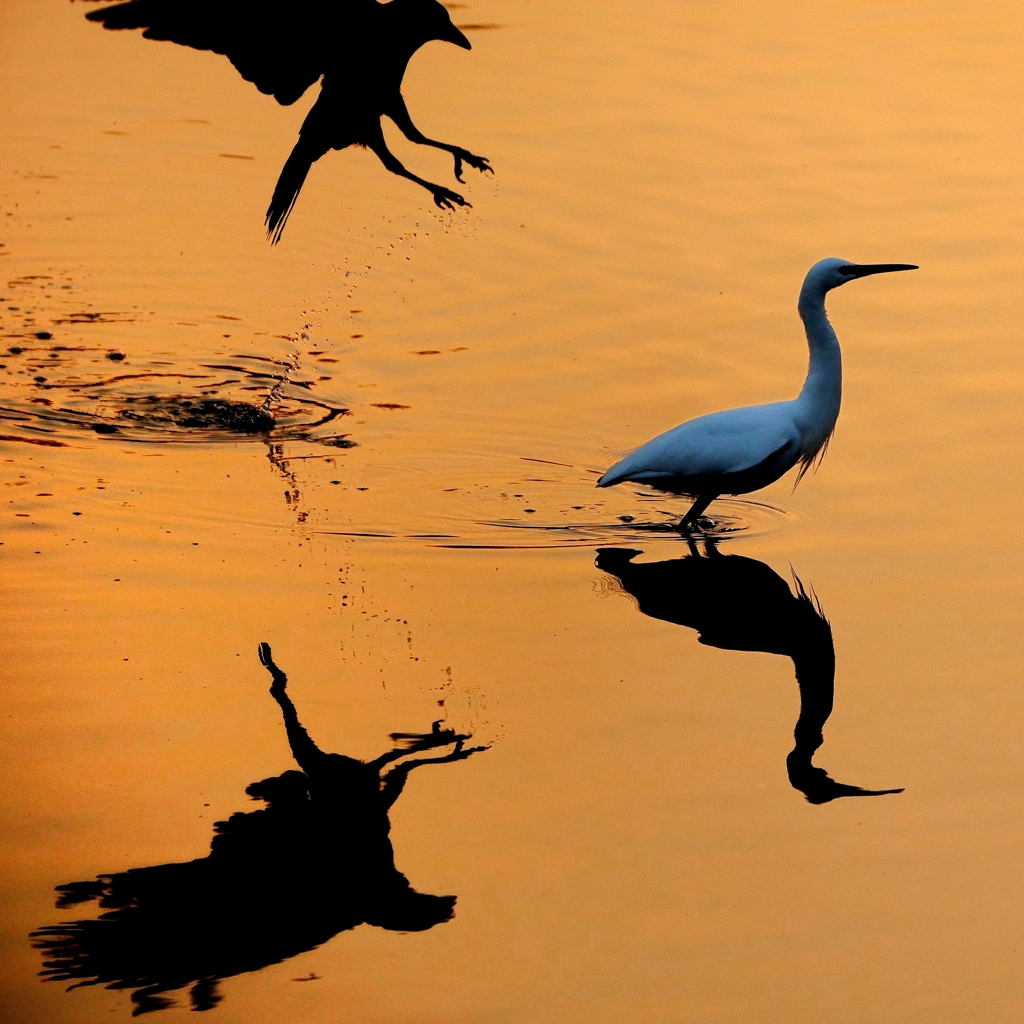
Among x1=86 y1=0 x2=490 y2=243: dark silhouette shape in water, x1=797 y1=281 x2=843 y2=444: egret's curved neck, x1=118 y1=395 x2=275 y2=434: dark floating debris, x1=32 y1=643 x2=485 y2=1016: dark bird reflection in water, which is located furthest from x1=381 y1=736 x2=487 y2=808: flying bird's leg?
x1=118 y1=395 x2=275 y2=434: dark floating debris

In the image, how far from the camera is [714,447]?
7.38m

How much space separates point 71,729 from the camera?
18.2 feet

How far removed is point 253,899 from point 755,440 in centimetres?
346

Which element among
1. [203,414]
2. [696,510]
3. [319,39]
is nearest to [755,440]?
[696,510]

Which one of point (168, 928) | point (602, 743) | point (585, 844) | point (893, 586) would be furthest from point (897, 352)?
point (168, 928)

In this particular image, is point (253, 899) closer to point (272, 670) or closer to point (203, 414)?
point (272, 670)

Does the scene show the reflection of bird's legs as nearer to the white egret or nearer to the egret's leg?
the white egret

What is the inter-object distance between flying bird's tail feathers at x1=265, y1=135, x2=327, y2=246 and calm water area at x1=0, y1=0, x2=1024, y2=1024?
4.40 ft

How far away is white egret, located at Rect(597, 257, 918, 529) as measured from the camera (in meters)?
7.40

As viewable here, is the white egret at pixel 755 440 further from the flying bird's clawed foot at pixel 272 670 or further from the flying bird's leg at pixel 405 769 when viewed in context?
the flying bird's leg at pixel 405 769

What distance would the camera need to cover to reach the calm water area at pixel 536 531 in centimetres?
470

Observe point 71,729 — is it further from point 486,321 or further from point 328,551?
point 486,321

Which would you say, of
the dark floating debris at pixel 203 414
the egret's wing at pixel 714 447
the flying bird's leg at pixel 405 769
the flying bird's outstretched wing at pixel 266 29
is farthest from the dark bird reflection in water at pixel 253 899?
the dark floating debris at pixel 203 414

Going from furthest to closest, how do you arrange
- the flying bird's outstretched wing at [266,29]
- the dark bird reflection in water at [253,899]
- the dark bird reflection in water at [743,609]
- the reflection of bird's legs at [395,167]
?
the reflection of bird's legs at [395,167], the dark bird reflection in water at [743,609], the flying bird's outstretched wing at [266,29], the dark bird reflection in water at [253,899]
